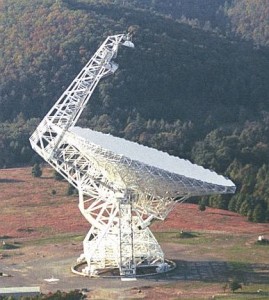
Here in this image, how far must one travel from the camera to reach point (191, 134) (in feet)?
344

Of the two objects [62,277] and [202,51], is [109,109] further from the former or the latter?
[62,277]

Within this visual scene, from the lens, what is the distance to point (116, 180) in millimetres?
51156

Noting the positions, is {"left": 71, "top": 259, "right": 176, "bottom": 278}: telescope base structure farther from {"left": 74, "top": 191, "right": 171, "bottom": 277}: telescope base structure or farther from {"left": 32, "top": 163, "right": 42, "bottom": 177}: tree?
{"left": 32, "top": 163, "right": 42, "bottom": 177}: tree

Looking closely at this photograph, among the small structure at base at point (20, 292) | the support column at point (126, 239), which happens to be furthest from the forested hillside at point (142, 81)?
the small structure at base at point (20, 292)

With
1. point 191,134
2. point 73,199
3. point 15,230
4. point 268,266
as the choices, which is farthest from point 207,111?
point 268,266

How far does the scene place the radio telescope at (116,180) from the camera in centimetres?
4938

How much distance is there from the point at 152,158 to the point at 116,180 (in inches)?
104

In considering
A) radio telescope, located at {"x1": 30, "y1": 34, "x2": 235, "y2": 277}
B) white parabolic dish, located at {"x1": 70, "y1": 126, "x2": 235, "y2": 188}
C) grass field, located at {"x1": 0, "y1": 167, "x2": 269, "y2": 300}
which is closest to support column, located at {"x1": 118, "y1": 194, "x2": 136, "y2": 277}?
radio telescope, located at {"x1": 30, "y1": 34, "x2": 235, "y2": 277}

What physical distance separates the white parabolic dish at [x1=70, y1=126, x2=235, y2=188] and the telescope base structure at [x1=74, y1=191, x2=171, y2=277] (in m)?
2.46

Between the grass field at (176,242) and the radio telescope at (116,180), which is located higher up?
the radio telescope at (116,180)

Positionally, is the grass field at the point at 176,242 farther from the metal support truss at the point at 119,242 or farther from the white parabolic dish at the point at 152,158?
the white parabolic dish at the point at 152,158

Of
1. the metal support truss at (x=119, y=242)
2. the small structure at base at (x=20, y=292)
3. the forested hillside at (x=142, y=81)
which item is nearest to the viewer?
the small structure at base at (x=20, y=292)

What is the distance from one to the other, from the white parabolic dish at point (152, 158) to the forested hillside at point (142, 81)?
1548 inches

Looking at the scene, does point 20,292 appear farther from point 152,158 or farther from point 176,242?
point 176,242
